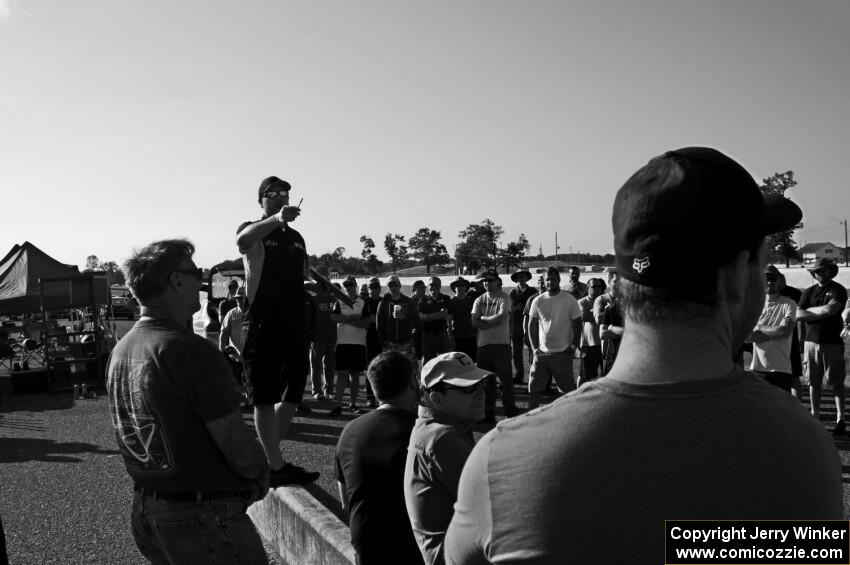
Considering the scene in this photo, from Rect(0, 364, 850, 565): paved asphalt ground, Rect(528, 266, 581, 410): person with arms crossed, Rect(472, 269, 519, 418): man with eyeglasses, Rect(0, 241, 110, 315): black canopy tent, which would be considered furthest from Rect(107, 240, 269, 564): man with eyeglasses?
Rect(0, 241, 110, 315): black canopy tent

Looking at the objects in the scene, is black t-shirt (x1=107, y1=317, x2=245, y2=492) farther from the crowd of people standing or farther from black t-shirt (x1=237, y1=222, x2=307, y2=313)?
black t-shirt (x1=237, y1=222, x2=307, y2=313)

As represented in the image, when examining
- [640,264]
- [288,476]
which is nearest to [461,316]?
[288,476]

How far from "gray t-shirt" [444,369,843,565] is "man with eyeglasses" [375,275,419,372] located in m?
9.46

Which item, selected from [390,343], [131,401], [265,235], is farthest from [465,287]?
[131,401]

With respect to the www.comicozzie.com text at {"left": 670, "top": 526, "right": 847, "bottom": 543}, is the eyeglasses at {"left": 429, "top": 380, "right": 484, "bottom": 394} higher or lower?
lower

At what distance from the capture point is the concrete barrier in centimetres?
402

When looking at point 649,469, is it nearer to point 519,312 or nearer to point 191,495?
point 191,495

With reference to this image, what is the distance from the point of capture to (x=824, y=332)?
8.05m

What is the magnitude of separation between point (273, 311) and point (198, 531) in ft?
6.75

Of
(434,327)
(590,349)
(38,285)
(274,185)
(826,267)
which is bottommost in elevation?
(590,349)

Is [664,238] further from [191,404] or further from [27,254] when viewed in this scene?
[27,254]

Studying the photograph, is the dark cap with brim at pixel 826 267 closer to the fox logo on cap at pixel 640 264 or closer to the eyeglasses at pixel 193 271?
the eyeglasses at pixel 193 271

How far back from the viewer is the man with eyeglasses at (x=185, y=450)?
2697mm

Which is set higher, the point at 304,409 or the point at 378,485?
the point at 378,485
